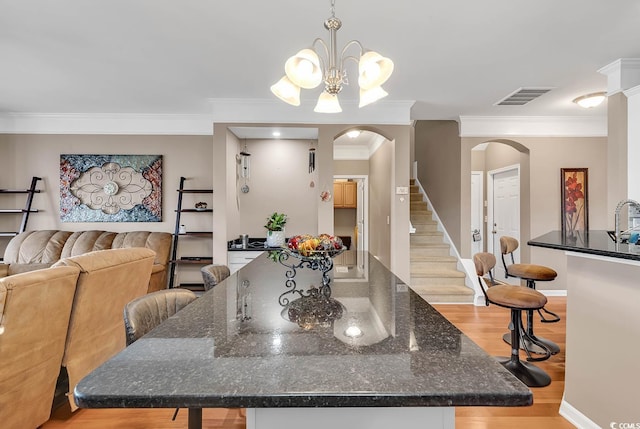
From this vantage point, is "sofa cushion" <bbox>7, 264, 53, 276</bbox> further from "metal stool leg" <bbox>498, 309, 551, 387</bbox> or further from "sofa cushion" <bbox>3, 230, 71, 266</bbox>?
"metal stool leg" <bbox>498, 309, 551, 387</bbox>

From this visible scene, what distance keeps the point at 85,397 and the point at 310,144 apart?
4.69 metres

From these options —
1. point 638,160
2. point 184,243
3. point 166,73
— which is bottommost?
point 184,243

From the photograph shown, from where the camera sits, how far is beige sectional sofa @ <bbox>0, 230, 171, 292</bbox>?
4172mm

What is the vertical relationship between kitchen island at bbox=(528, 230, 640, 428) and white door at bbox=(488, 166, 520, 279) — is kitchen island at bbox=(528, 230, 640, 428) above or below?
below

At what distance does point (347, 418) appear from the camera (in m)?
0.76

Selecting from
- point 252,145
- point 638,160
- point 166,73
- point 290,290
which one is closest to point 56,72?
point 166,73

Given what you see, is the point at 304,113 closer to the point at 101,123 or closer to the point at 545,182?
the point at 101,123

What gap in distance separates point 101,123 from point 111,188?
3.10ft

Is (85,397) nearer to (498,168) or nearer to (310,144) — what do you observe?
(310,144)

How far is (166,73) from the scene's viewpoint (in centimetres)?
323

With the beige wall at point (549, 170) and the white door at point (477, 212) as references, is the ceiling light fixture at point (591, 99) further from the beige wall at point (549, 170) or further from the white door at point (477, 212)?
the white door at point (477, 212)

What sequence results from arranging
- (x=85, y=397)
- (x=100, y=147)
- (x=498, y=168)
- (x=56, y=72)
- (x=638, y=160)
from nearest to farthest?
1. (x=85, y=397)
2. (x=638, y=160)
3. (x=56, y=72)
4. (x=100, y=147)
5. (x=498, y=168)

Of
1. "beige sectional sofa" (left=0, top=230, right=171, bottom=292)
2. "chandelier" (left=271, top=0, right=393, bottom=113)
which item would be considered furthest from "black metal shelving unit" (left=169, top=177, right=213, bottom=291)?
"chandelier" (left=271, top=0, right=393, bottom=113)

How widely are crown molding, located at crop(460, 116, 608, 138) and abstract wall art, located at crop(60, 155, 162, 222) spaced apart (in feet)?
15.3
